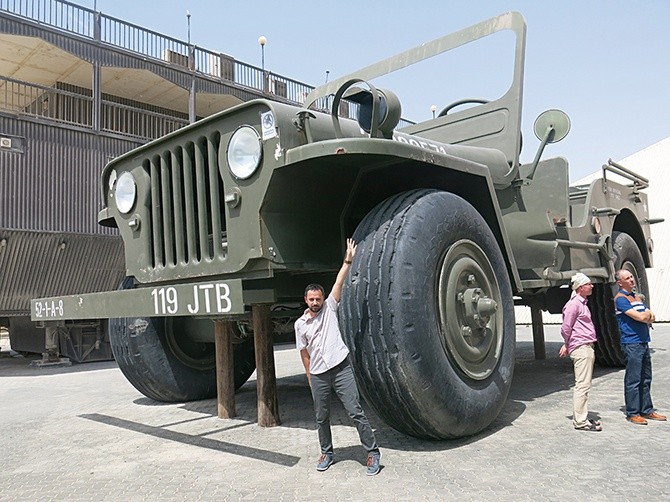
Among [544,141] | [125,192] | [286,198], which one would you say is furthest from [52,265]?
[544,141]

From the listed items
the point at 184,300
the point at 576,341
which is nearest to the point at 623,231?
the point at 576,341

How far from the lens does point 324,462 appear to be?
11.6 feet

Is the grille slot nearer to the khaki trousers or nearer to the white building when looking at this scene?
the khaki trousers

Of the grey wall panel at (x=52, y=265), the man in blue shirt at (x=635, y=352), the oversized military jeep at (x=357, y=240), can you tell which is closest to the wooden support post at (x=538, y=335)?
the oversized military jeep at (x=357, y=240)

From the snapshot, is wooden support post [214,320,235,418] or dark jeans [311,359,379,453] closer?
dark jeans [311,359,379,453]

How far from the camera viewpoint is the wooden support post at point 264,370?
482 centimetres

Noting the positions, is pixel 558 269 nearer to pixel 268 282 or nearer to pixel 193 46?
pixel 268 282

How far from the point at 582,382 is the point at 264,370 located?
2168 millimetres

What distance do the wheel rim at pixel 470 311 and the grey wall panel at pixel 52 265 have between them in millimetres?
8831

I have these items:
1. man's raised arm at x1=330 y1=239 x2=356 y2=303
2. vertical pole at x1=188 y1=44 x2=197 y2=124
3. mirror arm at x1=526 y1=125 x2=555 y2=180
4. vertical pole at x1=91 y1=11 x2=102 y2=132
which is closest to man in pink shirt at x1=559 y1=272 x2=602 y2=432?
mirror arm at x1=526 y1=125 x2=555 y2=180

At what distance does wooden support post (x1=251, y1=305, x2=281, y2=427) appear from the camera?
15.8 ft

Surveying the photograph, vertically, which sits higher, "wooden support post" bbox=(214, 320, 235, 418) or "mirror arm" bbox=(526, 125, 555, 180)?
"mirror arm" bbox=(526, 125, 555, 180)

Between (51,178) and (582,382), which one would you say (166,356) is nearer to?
(582,382)

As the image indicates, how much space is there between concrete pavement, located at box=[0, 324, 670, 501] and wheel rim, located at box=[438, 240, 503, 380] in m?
0.47
